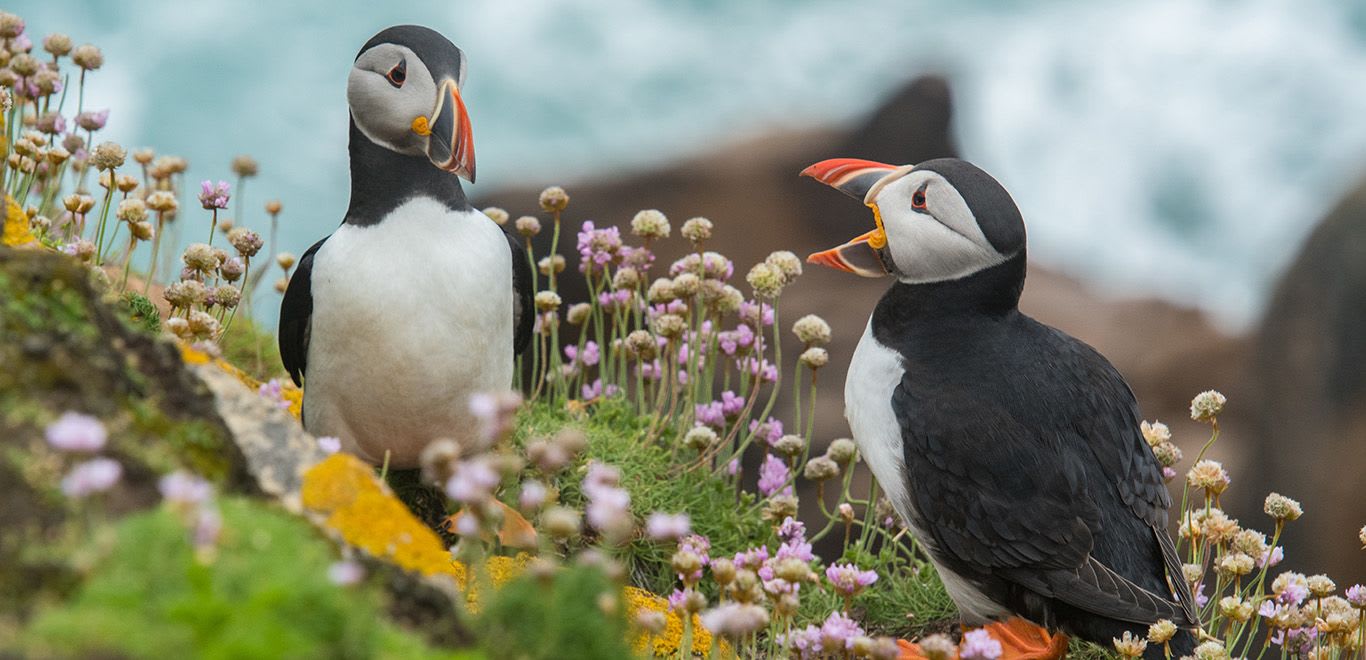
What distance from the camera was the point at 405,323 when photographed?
12.7 ft

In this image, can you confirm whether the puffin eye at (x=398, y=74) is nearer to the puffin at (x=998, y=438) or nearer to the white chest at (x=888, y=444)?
the puffin at (x=998, y=438)

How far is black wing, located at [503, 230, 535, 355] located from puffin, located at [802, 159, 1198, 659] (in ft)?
3.37

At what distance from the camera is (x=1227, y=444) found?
12.2m

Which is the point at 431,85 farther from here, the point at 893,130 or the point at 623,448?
the point at 893,130

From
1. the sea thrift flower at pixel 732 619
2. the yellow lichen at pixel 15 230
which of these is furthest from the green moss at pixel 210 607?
the yellow lichen at pixel 15 230

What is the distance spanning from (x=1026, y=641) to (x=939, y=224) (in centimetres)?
123

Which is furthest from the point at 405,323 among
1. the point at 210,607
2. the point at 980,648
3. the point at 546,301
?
the point at 210,607

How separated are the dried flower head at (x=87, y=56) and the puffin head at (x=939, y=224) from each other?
270 cm

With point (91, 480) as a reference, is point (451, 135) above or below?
above

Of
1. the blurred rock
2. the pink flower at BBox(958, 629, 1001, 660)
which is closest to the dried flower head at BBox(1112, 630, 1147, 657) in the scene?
the pink flower at BBox(958, 629, 1001, 660)

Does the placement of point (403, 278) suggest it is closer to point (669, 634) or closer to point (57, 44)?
point (669, 634)

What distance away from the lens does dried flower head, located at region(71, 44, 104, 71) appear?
486cm

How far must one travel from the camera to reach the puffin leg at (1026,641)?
152 inches

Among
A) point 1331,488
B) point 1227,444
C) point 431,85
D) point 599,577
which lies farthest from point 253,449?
point 1227,444
